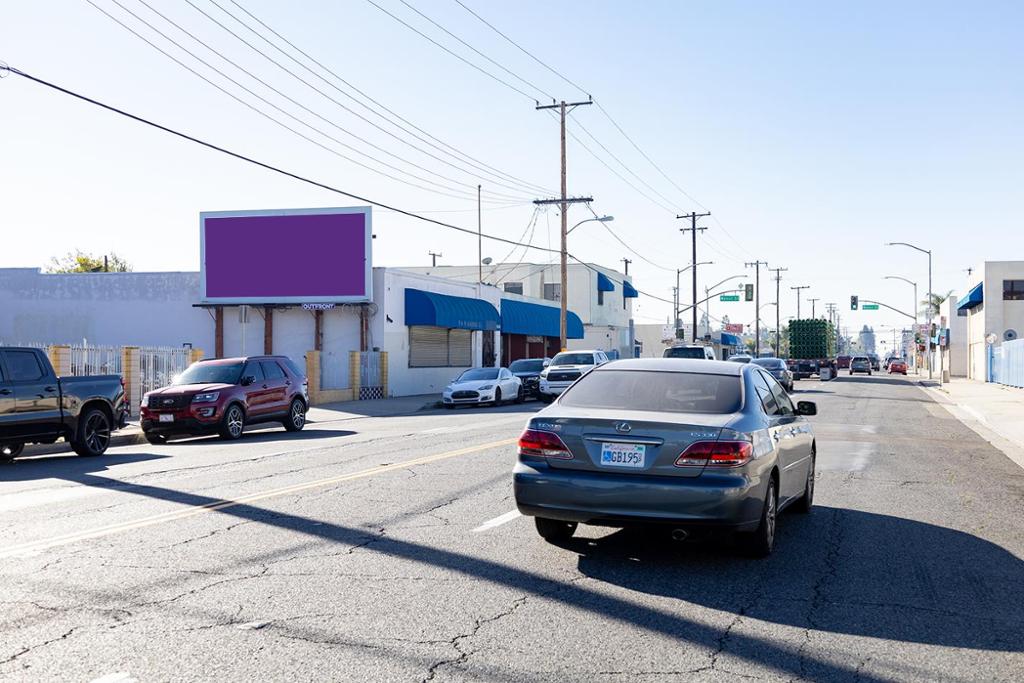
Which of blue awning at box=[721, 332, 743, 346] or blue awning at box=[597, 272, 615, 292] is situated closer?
blue awning at box=[597, 272, 615, 292]

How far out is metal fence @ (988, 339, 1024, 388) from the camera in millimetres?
50169

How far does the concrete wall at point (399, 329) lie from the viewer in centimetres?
3897

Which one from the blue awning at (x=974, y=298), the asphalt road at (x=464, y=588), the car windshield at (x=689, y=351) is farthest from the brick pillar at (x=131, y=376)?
the blue awning at (x=974, y=298)

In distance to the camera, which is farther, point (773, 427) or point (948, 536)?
point (948, 536)

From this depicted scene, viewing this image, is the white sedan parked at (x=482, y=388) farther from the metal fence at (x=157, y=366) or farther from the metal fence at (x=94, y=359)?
the metal fence at (x=94, y=359)

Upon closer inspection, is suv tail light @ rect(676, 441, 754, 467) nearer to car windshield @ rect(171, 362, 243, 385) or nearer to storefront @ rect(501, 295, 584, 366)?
car windshield @ rect(171, 362, 243, 385)

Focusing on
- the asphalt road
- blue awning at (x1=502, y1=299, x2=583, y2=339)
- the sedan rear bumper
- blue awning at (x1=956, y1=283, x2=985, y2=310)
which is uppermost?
blue awning at (x1=956, y1=283, x2=985, y2=310)

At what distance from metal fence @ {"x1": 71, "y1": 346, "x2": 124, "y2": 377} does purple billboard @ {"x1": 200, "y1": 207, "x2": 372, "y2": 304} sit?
12551 millimetres

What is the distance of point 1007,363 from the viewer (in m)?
54.4

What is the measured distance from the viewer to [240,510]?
9820 mm

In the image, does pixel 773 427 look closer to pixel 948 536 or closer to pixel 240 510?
pixel 948 536

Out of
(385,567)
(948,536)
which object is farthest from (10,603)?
(948,536)

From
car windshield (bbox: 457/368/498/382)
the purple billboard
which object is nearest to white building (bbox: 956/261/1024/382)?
car windshield (bbox: 457/368/498/382)

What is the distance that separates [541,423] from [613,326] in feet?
232
